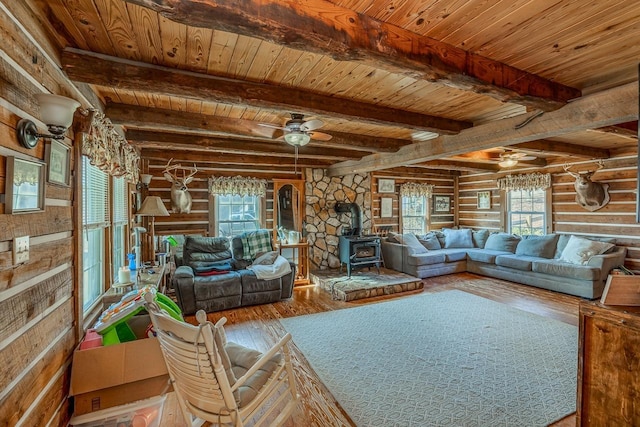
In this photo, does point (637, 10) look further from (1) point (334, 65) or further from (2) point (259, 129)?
(2) point (259, 129)

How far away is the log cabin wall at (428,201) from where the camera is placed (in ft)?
24.6

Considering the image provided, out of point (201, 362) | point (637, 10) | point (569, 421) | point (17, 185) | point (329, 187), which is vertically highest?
point (637, 10)

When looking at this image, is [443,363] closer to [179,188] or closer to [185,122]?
[185,122]

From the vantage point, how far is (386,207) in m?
7.59

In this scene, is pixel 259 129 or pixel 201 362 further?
pixel 259 129

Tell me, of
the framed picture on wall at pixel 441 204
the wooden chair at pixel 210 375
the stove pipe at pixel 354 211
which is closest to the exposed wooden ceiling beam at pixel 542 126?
the stove pipe at pixel 354 211

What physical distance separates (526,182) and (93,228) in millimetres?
7534

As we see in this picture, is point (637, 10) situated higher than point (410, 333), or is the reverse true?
point (637, 10)

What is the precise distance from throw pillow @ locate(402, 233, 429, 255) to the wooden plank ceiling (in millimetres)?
3457

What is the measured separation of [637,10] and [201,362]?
110 inches

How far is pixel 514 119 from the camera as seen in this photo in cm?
304

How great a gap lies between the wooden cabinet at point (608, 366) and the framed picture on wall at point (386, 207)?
593 cm

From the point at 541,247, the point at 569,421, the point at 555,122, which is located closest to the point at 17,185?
the point at 569,421

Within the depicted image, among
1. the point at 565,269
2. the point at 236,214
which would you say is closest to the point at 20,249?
the point at 236,214
